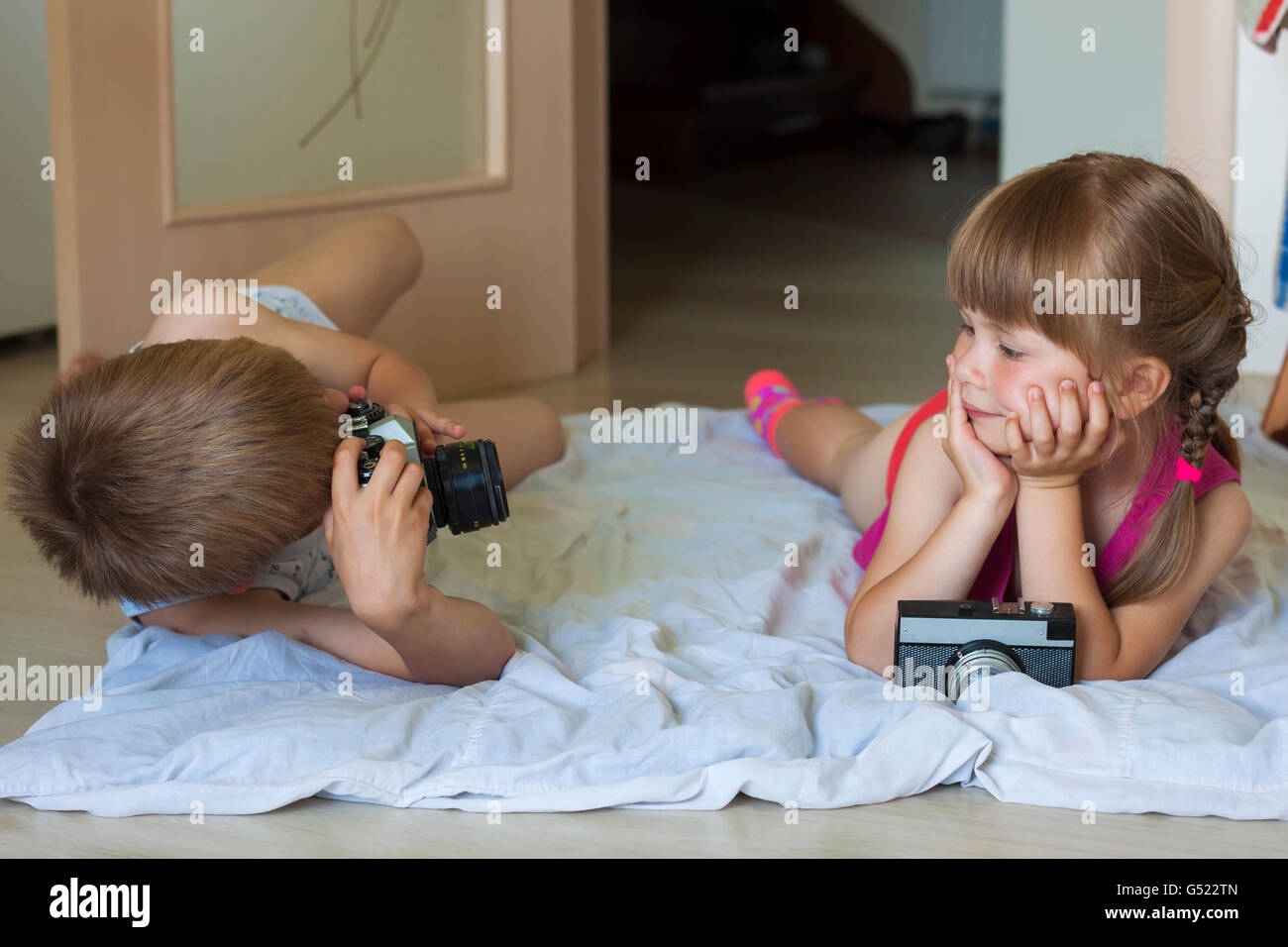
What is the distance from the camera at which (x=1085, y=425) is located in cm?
112

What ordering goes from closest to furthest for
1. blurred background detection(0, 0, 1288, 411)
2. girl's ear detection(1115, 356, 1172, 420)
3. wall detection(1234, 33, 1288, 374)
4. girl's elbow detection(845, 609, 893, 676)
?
girl's ear detection(1115, 356, 1172, 420), girl's elbow detection(845, 609, 893, 676), blurred background detection(0, 0, 1288, 411), wall detection(1234, 33, 1288, 374)

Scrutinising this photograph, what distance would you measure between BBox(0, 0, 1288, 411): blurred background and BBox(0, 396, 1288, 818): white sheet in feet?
2.69

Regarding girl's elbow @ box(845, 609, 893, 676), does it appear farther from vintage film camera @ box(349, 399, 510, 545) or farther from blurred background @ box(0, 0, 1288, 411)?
blurred background @ box(0, 0, 1288, 411)

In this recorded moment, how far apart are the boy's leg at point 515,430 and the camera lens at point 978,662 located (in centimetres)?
79

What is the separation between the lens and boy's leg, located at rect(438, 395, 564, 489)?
1.81 meters

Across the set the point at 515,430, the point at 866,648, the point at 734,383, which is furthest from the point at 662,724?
the point at 734,383

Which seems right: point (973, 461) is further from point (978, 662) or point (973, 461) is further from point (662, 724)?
point (662, 724)

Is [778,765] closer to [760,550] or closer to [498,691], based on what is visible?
[498,691]

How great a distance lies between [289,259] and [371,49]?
575mm

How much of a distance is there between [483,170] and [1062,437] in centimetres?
150

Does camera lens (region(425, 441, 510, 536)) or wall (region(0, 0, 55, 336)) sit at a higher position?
wall (region(0, 0, 55, 336))

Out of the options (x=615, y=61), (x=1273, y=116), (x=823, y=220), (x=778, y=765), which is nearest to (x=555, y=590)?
(x=778, y=765)

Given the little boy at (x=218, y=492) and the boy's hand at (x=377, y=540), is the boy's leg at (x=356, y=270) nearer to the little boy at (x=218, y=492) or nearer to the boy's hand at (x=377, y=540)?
the little boy at (x=218, y=492)

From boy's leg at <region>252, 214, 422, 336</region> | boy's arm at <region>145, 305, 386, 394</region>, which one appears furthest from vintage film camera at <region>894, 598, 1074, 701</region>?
boy's leg at <region>252, 214, 422, 336</region>
